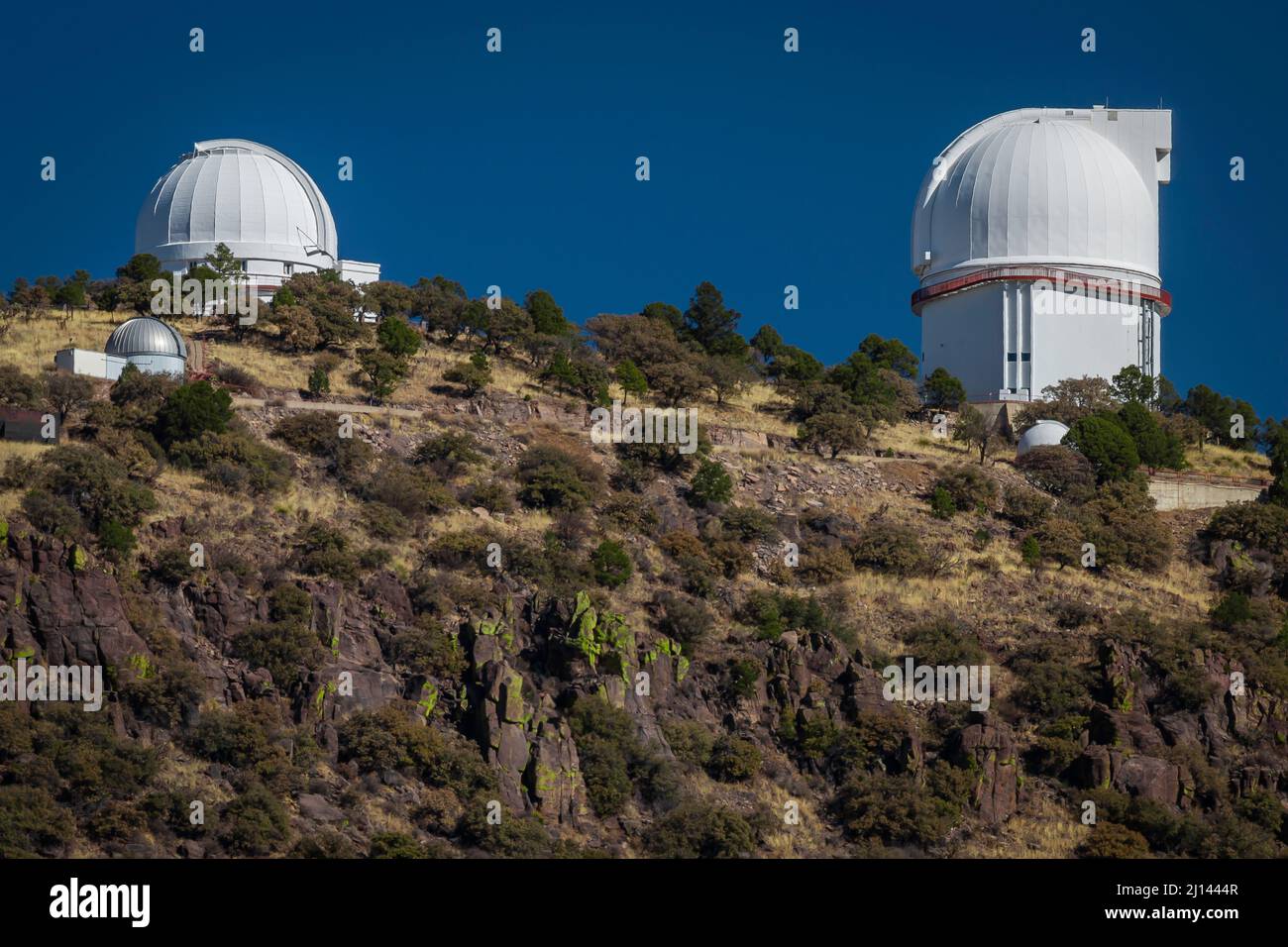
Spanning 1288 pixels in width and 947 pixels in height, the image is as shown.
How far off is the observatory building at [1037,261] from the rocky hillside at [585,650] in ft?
45.5

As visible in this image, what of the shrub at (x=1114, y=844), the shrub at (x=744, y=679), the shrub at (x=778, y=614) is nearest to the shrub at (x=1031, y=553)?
the shrub at (x=778, y=614)

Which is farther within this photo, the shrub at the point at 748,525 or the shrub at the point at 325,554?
the shrub at the point at 748,525

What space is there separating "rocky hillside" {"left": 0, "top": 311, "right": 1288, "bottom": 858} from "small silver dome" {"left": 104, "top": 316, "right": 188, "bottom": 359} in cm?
310

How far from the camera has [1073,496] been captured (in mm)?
65438

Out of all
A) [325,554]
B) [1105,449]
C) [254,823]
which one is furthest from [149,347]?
[1105,449]

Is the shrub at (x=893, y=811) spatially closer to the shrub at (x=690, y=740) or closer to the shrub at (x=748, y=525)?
the shrub at (x=690, y=740)

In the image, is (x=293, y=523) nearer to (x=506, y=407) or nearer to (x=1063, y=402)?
(x=506, y=407)

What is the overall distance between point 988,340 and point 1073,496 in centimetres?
1329

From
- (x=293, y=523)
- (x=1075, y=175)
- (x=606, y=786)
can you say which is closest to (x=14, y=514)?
(x=293, y=523)

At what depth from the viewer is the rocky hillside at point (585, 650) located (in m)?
45.7

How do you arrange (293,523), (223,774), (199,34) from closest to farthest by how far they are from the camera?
A: 1. (223,774)
2. (293,523)
3. (199,34)

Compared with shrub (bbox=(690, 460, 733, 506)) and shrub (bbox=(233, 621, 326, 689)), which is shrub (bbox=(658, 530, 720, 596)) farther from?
shrub (bbox=(233, 621, 326, 689))

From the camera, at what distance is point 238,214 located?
257 ft

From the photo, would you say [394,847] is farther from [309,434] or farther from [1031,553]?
[1031,553]
